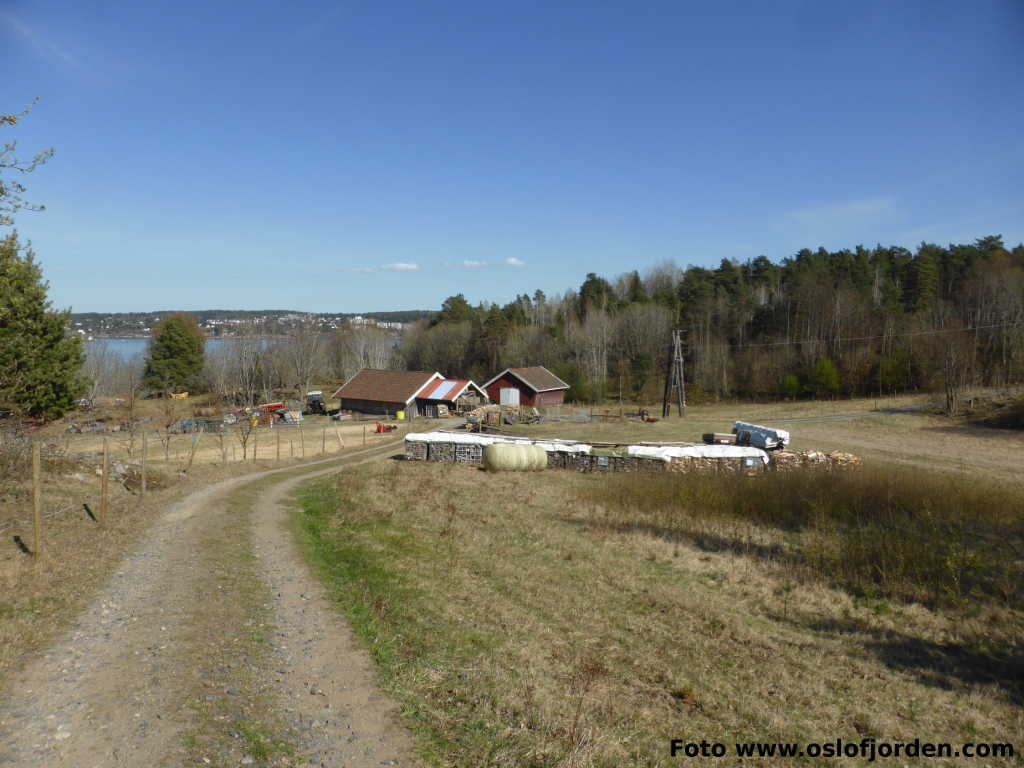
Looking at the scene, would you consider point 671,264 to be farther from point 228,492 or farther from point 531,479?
point 228,492

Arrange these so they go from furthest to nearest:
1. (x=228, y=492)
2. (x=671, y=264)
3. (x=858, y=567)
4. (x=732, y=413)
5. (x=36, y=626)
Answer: (x=671, y=264)
(x=732, y=413)
(x=228, y=492)
(x=858, y=567)
(x=36, y=626)

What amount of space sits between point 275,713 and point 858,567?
39.5ft

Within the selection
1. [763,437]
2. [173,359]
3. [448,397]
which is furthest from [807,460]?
[173,359]

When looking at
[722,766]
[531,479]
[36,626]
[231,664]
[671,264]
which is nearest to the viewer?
[722,766]

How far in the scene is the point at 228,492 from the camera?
21.2m

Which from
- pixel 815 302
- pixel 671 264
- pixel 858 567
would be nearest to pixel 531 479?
pixel 858 567

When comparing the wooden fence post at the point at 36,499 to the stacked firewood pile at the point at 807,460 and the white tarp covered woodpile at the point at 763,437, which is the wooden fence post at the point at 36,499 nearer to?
the stacked firewood pile at the point at 807,460

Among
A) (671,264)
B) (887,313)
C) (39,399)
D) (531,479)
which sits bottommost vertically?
(531,479)

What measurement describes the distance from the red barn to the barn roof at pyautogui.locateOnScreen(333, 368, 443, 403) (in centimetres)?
677

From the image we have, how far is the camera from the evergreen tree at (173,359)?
79.9 metres

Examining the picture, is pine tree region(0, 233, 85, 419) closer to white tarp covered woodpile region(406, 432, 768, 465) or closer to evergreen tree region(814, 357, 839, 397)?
white tarp covered woodpile region(406, 432, 768, 465)

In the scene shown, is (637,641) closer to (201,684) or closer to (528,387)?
(201,684)

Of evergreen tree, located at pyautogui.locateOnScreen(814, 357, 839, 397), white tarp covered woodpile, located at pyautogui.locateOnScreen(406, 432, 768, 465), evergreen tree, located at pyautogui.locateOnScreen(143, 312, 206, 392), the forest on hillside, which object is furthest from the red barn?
evergreen tree, located at pyautogui.locateOnScreen(143, 312, 206, 392)

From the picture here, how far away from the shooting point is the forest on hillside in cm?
6291
